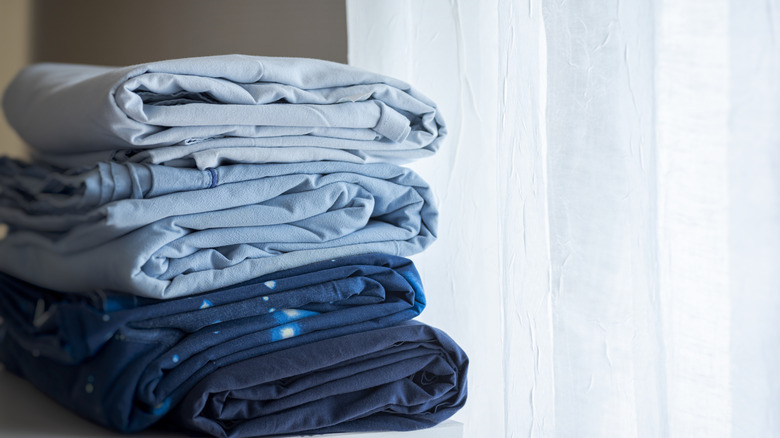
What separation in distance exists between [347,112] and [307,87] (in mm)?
43

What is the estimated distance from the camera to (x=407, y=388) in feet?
2.03

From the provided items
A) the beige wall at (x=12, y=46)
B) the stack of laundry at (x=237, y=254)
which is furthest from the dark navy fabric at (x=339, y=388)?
the beige wall at (x=12, y=46)

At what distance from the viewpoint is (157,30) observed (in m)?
Result: 1.26

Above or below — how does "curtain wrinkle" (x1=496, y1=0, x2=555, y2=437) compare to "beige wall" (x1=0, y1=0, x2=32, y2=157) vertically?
below

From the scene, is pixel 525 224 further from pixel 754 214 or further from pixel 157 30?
pixel 157 30

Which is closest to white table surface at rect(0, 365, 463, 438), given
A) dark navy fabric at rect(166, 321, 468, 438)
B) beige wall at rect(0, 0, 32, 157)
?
dark navy fabric at rect(166, 321, 468, 438)

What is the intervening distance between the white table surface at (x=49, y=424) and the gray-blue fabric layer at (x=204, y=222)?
115 mm

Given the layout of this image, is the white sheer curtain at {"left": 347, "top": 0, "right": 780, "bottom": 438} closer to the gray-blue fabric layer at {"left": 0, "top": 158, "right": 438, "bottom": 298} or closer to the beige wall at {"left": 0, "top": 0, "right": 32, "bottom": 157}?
the gray-blue fabric layer at {"left": 0, "top": 158, "right": 438, "bottom": 298}

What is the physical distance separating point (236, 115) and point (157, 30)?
30.6 inches

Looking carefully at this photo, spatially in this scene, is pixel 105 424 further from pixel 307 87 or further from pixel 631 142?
pixel 631 142

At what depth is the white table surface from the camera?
56 centimetres

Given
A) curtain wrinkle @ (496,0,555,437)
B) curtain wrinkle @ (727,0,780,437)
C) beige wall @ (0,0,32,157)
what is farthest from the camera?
beige wall @ (0,0,32,157)

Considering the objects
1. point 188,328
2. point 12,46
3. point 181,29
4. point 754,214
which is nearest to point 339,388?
point 188,328

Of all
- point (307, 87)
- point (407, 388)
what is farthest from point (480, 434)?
point (307, 87)
